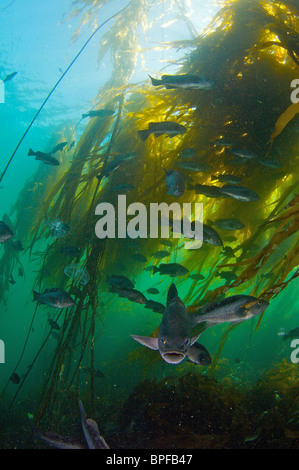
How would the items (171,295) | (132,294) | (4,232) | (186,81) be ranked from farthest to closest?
(132,294) < (4,232) < (186,81) < (171,295)

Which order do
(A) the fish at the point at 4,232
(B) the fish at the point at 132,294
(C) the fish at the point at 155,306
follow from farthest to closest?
(C) the fish at the point at 155,306
(B) the fish at the point at 132,294
(A) the fish at the point at 4,232

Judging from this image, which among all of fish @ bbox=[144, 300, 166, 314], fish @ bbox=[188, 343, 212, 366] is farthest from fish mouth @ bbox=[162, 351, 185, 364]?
fish @ bbox=[144, 300, 166, 314]

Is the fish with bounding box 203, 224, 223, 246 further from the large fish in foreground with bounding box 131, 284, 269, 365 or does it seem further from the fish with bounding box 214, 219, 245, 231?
the large fish in foreground with bounding box 131, 284, 269, 365

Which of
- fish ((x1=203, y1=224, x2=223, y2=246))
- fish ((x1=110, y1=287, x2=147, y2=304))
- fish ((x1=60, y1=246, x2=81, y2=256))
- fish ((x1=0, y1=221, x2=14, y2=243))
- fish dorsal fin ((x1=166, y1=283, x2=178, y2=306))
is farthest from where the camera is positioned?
fish ((x1=60, y1=246, x2=81, y2=256))

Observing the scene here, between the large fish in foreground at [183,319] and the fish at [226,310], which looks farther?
the fish at [226,310]

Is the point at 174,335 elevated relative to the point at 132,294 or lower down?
elevated

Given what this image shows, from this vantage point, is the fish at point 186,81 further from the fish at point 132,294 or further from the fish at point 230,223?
the fish at point 132,294

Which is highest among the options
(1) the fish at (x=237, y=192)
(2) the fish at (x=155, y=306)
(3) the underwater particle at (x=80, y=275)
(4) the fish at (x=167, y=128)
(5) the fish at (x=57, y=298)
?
(4) the fish at (x=167, y=128)

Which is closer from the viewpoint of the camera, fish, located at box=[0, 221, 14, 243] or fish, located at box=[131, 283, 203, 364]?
fish, located at box=[131, 283, 203, 364]

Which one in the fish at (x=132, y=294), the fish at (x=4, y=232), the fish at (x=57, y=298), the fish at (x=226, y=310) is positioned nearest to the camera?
the fish at (x=226, y=310)

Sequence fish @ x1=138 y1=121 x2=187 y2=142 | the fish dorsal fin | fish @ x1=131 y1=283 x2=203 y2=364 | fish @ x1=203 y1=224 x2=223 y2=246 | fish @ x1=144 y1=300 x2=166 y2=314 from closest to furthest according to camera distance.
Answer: fish @ x1=131 y1=283 x2=203 y2=364, the fish dorsal fin, fish @ x1=138 y1=121 x2=187 y2=142, fish @ x1=203 y1=224 x2=223 y2=246, fish @ x1=144 y1=300 x2=166 y2=314

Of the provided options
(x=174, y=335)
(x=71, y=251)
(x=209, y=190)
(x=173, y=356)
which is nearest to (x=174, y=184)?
(x=209, y=190)

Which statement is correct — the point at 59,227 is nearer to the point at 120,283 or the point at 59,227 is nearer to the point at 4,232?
the point at 4,232

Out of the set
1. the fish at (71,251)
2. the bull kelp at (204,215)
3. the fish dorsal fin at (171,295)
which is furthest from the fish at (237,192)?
the fish at (71,251)
